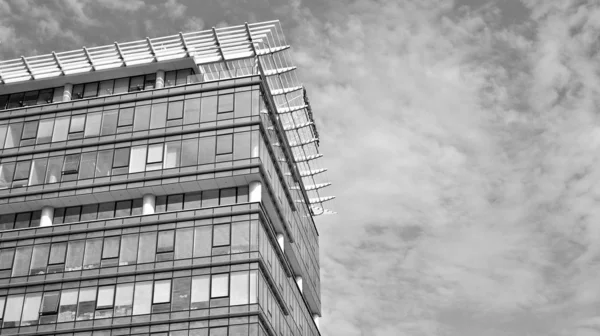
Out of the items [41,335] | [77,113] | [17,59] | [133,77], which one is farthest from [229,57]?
[41,335]

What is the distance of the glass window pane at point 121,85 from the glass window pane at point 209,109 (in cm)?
784

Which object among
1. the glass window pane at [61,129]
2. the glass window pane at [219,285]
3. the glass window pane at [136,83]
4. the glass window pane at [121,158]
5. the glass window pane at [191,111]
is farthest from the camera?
the glass window pane at [136,83]

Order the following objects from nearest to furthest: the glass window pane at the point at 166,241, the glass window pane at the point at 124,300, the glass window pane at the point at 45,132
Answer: the glass window pane at the point at 124,300 < the glass window pane at the point at 166,241 < the glass window pane at the point at 45,132

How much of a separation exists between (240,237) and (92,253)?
1125cm

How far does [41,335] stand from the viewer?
2384 inches

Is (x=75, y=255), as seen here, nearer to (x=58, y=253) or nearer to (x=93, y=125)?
(x=58, y=253)

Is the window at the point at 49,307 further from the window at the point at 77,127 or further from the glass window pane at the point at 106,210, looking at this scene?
the window at the point at 77,127

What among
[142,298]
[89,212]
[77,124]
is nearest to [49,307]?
[142,298]

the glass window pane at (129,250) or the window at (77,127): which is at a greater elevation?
the window at (77,127)

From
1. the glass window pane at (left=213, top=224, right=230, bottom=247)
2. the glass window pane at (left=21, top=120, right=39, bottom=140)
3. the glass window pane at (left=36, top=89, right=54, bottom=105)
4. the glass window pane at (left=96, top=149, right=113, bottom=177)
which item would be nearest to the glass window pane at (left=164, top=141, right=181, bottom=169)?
the glass window pane at (left=96, top=149, right=113, bottom=177)

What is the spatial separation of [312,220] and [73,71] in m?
30.8

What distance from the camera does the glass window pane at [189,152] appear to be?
6537cm

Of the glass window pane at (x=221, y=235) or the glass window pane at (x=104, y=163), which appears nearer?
the glass window pane at (x=221, y=235)

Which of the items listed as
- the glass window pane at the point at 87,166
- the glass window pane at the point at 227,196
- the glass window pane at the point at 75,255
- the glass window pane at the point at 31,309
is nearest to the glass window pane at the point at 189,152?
the glass window pane at the point at 227,196
